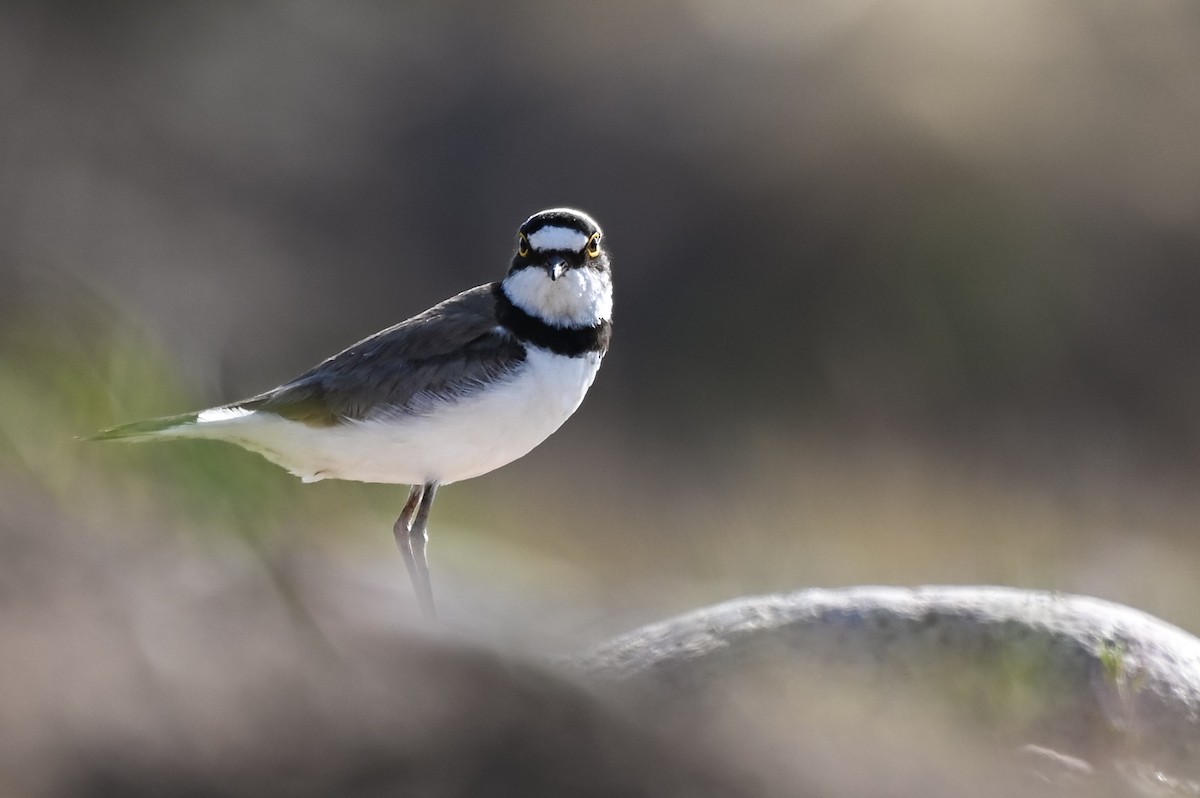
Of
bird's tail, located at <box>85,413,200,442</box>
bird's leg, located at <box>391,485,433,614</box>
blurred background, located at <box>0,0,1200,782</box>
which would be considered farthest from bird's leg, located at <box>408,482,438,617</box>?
bird's tail, located at <box>85,413,200,442</box>

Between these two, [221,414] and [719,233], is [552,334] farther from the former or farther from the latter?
[719,233]

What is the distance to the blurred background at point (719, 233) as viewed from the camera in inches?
498

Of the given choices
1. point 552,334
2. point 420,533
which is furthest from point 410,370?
point 420,533

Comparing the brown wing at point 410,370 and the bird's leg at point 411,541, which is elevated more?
the brown wing at point 410,370

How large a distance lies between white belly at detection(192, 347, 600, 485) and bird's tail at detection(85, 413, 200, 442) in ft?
0.48

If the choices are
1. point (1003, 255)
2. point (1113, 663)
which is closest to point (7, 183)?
point (1003, 255)

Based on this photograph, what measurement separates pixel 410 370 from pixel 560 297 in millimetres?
834

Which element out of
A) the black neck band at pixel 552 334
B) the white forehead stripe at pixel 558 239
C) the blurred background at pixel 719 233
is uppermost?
the blurred background at pixel 719 233

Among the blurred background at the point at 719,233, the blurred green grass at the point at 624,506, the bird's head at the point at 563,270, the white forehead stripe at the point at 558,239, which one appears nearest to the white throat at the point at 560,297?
the bird's head at the point at 563,270

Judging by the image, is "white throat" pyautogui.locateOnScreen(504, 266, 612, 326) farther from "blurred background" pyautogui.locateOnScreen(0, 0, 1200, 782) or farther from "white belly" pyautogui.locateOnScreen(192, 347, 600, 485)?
"blurred background" pyautogui.locateOnScreen(0, 0, 1200, 782)

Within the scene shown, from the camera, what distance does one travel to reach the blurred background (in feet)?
41.5

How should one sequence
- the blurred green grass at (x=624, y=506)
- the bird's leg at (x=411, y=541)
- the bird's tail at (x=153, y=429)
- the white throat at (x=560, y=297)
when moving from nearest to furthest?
the blurred green grass at (x=624, y=506), the bird's tail at (x=153, y=429), the white throat at (x=560, y=297), the bird's leg at (x=411, y=541)

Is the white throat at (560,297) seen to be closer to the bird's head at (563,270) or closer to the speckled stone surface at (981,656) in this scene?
the bird's head at (563,270)

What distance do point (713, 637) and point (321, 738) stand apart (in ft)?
11.0
